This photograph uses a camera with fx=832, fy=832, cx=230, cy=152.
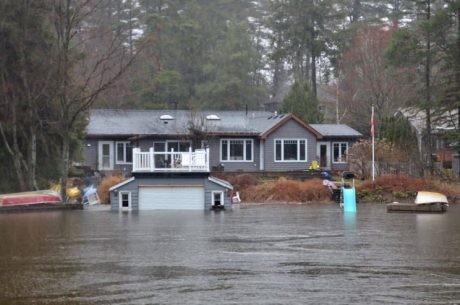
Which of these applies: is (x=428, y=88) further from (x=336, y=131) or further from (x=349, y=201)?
(x=349, y=201)

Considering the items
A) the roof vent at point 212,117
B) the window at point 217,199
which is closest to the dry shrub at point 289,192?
the window at point 217,199

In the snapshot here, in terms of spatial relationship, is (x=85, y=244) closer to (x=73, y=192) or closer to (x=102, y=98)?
(x=73, y=192)

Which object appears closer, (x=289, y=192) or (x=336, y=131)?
(x=289, y=192)

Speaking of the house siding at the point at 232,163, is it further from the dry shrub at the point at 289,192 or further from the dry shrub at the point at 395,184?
the dry shrub at the point at 395,184

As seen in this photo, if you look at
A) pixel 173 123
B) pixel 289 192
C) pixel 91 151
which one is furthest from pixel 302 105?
pixel 289 192

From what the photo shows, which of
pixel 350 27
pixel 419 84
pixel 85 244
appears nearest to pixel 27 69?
pixel 85 244

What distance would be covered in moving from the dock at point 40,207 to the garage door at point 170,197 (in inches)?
127

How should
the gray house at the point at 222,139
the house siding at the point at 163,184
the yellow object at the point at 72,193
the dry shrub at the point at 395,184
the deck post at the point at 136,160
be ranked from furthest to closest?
the gray house at the point at 222,139, the dry shrub at the point at 395,184, the yellow object at the point at 72,193, the house siding at the point at 163,184, the deck post at the point at 136,160

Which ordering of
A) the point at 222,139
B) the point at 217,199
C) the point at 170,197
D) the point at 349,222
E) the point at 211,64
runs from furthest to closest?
the point at 211,64 < the point at 222,139 < the point at 217,199 < the point at 170,197 < the point at 349,222

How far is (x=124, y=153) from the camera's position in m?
56.5

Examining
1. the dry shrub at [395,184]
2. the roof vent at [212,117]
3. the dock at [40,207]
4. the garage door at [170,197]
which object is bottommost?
the dock at [40,207]

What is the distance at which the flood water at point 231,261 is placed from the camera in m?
14.0

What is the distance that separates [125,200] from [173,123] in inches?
722

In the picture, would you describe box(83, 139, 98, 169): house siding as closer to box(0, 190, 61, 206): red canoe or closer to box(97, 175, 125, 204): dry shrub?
box(97, 175, 125, 204): dry shrub
